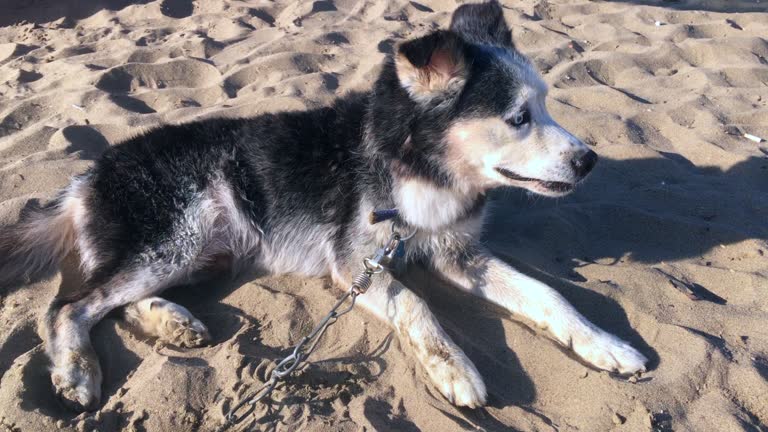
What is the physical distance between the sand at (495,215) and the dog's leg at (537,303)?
0.32 ft

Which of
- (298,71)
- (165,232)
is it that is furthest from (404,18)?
(165,232)

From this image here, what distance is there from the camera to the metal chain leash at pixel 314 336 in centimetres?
239

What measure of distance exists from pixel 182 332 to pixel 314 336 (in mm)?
700

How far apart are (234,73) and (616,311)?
4.44m

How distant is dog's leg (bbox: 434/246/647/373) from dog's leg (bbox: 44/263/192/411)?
1708 mm

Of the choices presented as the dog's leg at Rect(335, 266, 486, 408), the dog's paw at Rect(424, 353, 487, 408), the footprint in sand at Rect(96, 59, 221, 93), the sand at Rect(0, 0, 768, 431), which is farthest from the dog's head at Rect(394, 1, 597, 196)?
the footprint in sand at Rect(96, 59, 221, 93)

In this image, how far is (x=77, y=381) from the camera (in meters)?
2.63

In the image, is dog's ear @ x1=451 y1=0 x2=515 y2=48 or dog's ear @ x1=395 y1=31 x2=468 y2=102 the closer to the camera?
dog's ear @ x1=395 y1=31 x2=468 y2=102

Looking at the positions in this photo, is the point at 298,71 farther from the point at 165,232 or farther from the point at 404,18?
the point at 165,232

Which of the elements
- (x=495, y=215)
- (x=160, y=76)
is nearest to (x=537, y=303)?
(x=495, y=215)

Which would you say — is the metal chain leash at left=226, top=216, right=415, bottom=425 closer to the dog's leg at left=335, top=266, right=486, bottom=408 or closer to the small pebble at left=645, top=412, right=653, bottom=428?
the dog's leg at left=335, top=266, right=486, bottom=408

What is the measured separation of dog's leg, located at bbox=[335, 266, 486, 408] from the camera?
259cm

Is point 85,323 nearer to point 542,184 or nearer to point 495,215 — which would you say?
point 542,184

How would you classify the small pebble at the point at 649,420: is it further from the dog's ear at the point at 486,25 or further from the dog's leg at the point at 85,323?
the dog's leg at the point at 85,323
